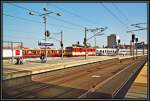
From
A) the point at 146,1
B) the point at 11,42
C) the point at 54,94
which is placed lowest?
the point at 54,94

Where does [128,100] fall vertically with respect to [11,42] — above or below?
below

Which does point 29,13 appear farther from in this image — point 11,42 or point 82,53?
point 82,53

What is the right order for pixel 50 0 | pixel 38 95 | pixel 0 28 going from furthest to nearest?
pixel 50 0
pixel 0 28
pixel 38 95

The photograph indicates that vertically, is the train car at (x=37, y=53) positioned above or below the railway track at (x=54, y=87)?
above

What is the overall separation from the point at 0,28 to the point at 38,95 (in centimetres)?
849

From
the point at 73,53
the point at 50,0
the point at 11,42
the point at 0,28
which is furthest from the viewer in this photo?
the point at 73,53

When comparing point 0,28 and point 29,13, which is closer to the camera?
point 0,28

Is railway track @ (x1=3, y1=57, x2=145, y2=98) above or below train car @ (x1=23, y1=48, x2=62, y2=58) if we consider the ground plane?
below

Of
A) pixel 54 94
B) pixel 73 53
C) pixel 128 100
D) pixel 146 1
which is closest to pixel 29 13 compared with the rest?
pixel 146 1

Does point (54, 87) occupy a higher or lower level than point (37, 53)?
lower

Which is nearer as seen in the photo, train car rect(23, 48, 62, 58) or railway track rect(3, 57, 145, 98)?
railway track rect(3, 57, 145, 98)

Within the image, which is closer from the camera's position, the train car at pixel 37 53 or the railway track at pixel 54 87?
the railway track at pixel 54 87

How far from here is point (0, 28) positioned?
70.6 feet

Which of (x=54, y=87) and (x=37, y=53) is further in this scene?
(x=37, y=53)
